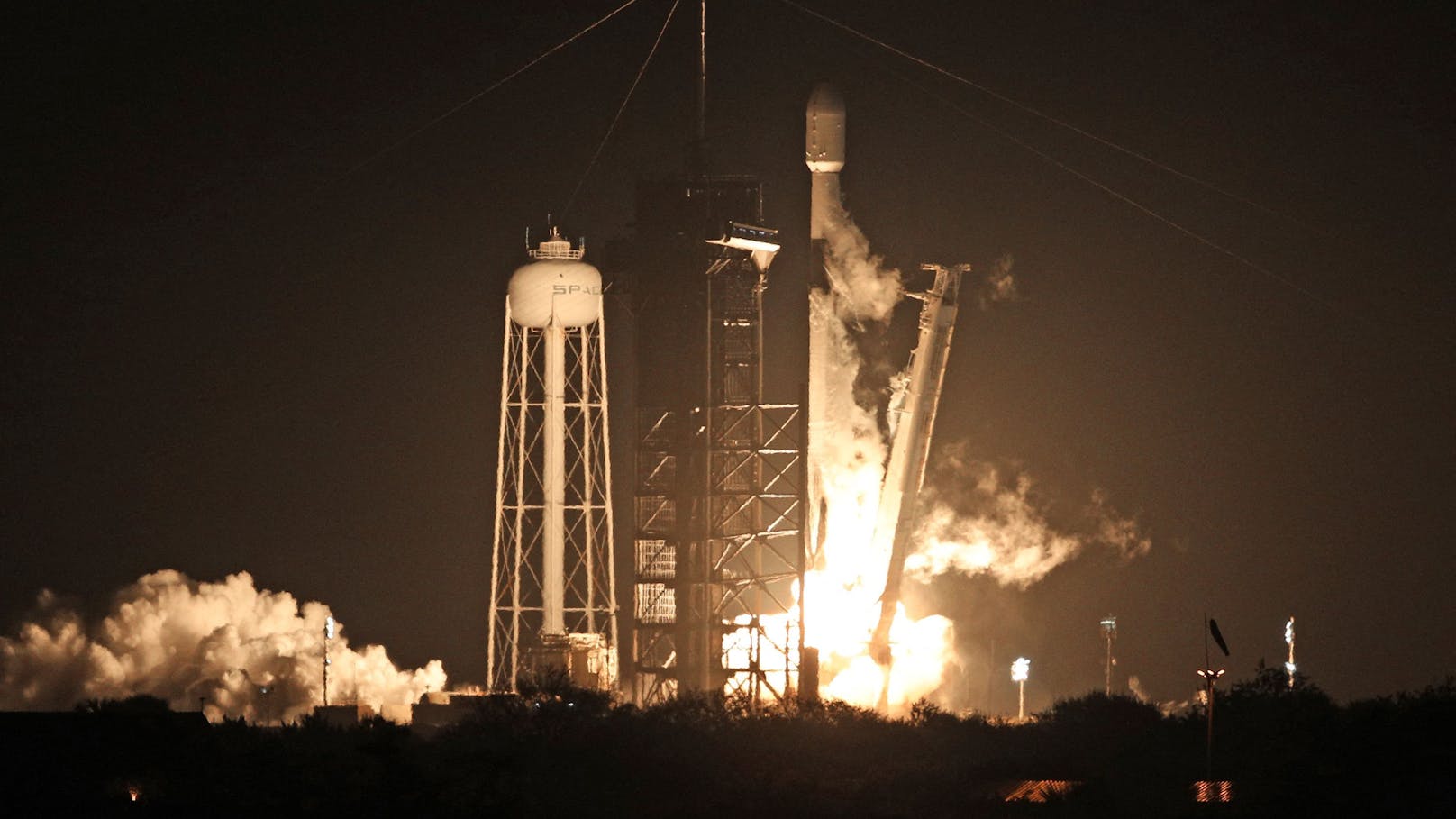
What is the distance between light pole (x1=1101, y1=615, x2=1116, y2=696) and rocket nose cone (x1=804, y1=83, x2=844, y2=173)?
767 inches

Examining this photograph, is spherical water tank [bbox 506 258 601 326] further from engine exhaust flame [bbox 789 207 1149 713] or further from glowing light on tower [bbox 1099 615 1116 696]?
glowing light on tower [bbox 1099 615 1116 696]

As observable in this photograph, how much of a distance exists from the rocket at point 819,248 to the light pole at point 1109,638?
13.7 meters

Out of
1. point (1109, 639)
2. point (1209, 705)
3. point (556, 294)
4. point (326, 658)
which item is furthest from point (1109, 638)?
point (1209, 705)

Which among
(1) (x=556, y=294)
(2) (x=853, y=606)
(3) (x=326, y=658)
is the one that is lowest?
(3) (x=326, y=658)

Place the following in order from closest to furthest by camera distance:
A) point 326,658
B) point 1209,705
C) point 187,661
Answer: point 1209,705 < point 326,658 < point 187,661

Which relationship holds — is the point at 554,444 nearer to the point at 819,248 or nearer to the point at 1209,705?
the point at 819,248

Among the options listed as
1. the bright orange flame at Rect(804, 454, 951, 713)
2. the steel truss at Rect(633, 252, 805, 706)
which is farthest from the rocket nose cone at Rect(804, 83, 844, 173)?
the bright orange flame at Rect(804, 454, 951, 713)

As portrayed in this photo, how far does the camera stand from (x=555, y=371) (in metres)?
81.1

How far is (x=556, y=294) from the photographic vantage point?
80.5 meters

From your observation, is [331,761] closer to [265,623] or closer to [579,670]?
[579,670]

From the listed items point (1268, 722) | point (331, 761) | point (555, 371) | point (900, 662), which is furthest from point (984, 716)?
point (331, 761)

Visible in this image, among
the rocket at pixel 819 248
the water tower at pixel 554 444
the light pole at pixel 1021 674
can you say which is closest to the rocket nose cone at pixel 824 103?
the rocket at pixel 819 248

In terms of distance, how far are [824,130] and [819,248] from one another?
329 centimetres

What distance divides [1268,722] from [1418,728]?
11.9 ft
